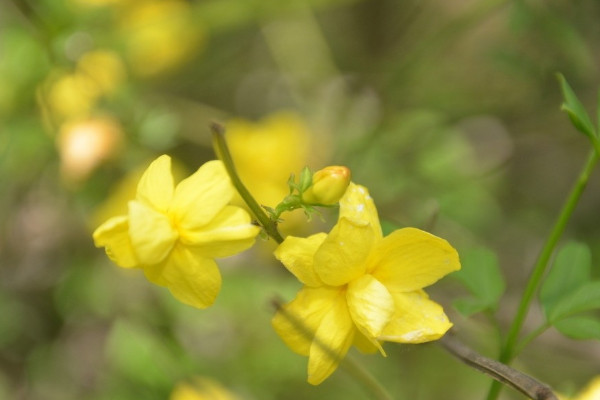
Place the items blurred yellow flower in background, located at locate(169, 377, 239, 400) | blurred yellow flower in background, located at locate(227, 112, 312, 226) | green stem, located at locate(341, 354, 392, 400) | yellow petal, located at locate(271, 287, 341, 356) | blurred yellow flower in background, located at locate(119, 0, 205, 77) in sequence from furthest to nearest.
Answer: blurred yellow flower in background, located at locate(119, 0, 205, 77)
blurred yellow flower in background, located at locate(227, 112, 312, 226)
blurred yellow flower in background, located at locate(169, 377, 239, 400)
green stem, located at locate(341, 354, 392, 400)
yellow petal, located at locate(271, 287, 341, 356)

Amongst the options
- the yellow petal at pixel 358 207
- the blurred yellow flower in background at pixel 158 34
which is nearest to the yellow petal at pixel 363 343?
the yellow petal at pixel 358 207

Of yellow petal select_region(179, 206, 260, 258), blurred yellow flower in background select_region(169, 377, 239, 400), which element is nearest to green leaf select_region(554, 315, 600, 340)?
yellow petal select_region(179, 206, 260, 258)

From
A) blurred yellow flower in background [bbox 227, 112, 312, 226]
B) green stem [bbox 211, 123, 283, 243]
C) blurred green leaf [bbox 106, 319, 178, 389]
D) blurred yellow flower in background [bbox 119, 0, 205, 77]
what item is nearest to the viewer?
green stem [bbox 211, 123, 283, 243]

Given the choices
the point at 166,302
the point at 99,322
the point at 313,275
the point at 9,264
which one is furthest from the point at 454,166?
the point at 313,275

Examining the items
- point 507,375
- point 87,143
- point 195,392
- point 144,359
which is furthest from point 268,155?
point 507,375

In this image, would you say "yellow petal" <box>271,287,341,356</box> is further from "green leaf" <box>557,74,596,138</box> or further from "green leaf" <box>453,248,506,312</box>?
"green leaf" <box>557,74,596,138</box>

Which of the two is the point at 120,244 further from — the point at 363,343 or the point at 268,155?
the point at 268,155

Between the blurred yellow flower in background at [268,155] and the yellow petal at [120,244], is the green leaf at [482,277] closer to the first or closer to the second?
the yellow petal at [120,244]
